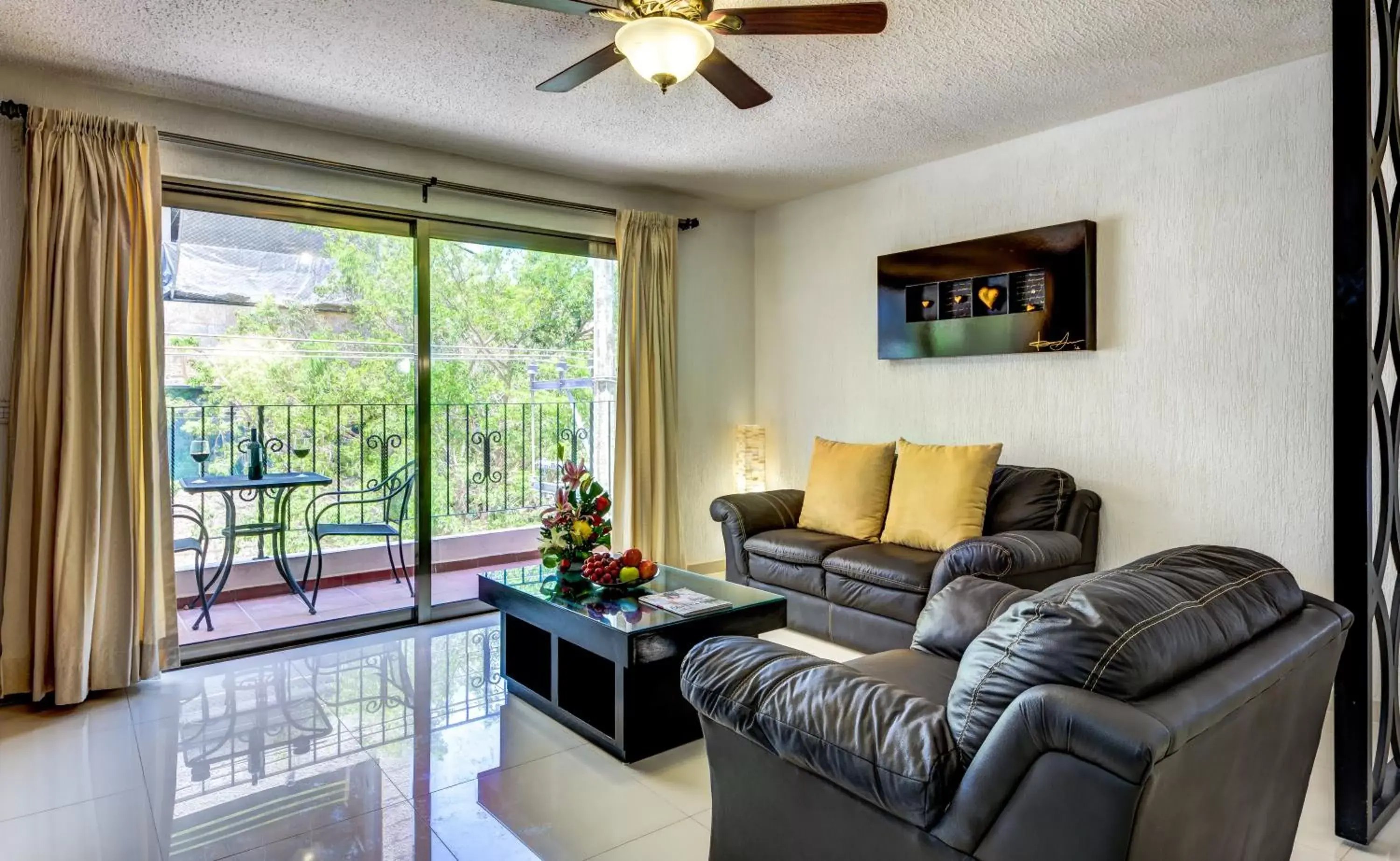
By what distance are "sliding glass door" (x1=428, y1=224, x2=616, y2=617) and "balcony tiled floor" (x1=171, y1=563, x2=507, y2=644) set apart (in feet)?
0.07

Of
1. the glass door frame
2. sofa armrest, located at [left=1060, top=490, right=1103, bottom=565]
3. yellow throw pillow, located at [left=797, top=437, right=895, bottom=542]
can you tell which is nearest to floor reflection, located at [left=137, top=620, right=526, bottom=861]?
the glass door frame

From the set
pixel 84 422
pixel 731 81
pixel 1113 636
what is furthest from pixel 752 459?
pixel 1113 636

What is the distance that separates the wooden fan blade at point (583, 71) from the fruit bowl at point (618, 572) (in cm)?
173

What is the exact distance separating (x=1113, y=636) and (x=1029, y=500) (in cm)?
269

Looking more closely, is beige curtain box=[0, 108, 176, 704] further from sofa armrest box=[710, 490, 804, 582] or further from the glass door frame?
sofa armrest box=[710, 490, 804, 582]

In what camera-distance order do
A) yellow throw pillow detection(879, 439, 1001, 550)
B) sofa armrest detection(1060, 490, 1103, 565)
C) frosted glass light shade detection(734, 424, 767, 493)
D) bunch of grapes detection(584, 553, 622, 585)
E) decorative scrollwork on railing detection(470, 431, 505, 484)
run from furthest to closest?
frosted glass light shade detection(734, 424, 767, 493) → decorative scrollwork on railing detection(470, 431, 505, 484) → yellow throw pillow detection(879, 439, 1001, 550) → sofa armrest detection(1060, 490, 1103, 565) → bunch of grapes detection(584, 553, 622, 585)

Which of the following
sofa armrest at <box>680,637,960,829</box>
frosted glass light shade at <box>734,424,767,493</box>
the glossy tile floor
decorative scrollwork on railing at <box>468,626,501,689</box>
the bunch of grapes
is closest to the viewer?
sofa armrest at <box>680,637,960,829</box>

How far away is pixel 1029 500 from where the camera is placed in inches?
148

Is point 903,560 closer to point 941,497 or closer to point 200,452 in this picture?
point 941,497

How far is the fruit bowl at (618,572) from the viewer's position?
309 cm

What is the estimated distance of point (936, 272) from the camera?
174 inches

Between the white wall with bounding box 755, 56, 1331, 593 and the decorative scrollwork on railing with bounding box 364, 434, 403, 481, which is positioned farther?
the decorative scrollwork on railing with bounding box 364, 434, 403, 481

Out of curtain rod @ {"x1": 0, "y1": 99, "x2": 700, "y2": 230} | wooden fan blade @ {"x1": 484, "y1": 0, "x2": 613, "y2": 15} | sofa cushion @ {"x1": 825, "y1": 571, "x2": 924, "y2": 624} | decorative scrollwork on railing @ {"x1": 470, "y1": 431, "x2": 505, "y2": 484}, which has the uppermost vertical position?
curtain rod @ {"x1": 0, "y1": 99, "x2": 700, "y2": 230}
